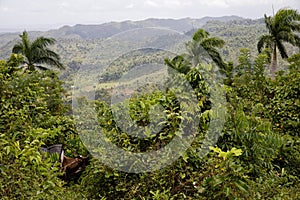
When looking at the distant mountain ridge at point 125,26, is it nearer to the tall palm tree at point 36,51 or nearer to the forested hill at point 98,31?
the forested hill at point 98,31

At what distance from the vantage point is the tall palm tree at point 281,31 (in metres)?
14.1

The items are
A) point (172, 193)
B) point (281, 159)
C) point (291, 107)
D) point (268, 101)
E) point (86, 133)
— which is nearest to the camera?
point (172, 193)

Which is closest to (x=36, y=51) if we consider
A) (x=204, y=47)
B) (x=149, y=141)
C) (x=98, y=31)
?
(x=98, y=31)

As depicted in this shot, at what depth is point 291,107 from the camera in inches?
275

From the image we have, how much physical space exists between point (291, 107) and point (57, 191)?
19.8 feet

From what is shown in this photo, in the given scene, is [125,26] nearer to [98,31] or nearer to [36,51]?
[36,51]

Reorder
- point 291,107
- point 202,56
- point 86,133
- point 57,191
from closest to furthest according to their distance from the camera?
point 57,191 < point 86,133 < point 291,107 < point 202,56

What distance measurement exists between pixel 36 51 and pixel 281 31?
11.2m

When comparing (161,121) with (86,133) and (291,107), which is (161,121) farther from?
(291,107)

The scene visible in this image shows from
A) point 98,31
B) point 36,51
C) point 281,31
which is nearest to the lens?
point 281,31

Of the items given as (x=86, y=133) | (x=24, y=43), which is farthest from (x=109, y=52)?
(x=24, y=43)

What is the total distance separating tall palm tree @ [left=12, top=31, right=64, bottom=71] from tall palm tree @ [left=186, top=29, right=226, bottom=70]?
6.49 meters

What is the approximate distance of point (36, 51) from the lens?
47.7 ft

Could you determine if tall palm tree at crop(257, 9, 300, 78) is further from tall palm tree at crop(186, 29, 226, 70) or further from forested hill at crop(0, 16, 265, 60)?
forested hill at crop(0, 16, 265, 60)
